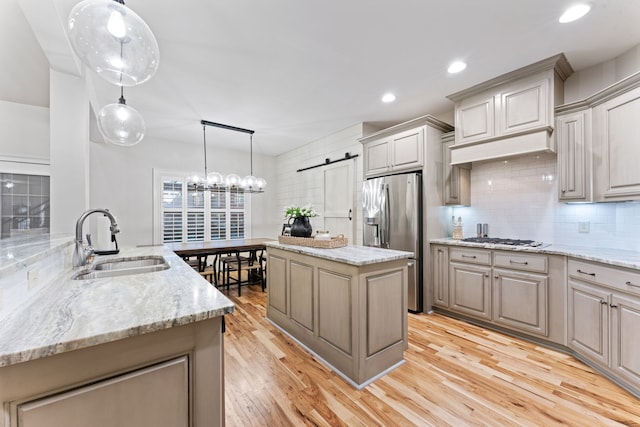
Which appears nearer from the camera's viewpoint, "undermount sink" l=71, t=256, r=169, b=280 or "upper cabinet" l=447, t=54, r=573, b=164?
"undermount sink" l=71, t=256, r=169, b=280

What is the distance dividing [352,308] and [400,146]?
7.94ft

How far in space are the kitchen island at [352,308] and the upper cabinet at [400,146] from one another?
1661 millimetres

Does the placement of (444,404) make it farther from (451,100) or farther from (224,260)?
(224,260)

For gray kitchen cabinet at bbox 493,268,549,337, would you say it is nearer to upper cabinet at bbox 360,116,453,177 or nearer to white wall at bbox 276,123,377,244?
upper cabinet at bbox 360,116,453,177

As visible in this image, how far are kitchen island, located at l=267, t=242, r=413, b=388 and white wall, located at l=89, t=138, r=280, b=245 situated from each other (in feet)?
13.0

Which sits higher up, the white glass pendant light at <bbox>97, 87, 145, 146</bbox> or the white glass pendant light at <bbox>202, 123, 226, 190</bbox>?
the white glass pendant light at <bbox>97, 87, 145, 146</bbox>

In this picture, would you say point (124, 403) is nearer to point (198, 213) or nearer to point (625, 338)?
point (625, 338)

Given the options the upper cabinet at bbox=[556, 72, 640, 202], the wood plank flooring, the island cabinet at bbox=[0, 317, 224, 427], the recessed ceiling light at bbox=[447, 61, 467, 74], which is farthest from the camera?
the recessed ceiling light at bbox=[447, 61, 467, 74]

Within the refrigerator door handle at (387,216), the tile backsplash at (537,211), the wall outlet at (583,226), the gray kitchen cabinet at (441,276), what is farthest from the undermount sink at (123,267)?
the wall outlet at (583,226)

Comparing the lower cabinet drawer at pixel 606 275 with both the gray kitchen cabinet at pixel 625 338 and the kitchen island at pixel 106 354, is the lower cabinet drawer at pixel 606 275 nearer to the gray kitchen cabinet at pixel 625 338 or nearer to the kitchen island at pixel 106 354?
the gray kitchen cabinet at pixel 625 338

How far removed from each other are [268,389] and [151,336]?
4.43ft

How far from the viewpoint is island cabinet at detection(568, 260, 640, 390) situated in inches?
72.1

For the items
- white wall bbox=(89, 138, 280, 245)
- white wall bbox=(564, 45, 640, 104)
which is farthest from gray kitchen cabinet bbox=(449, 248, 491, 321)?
white wall bbox=(89, 138, 280, 245)

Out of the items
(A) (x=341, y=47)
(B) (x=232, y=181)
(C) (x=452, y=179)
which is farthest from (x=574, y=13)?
(B) (x=232, y=181)
